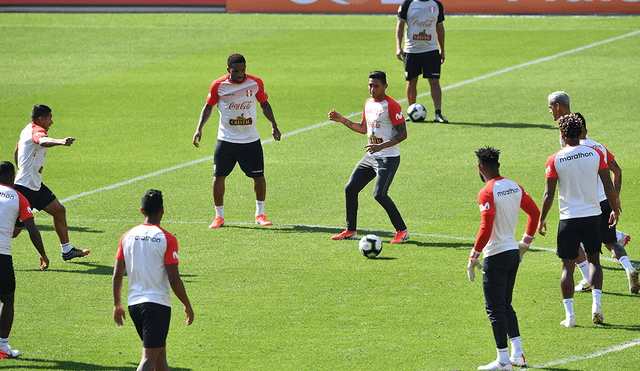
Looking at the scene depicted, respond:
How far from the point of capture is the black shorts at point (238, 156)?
1340cm

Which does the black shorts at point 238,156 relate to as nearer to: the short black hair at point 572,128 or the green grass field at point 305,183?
the green grass field at point 305,183

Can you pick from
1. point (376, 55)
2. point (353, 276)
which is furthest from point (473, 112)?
point (353, 276)

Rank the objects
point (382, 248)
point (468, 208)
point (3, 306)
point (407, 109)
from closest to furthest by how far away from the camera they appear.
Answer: point (3, 306)
point (382, 248)
point (468, 208)
point (407, 109)

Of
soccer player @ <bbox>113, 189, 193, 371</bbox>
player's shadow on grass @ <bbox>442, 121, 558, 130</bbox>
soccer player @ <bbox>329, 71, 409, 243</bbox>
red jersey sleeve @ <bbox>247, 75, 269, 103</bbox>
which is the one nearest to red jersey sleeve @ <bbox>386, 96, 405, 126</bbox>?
soccer player @ <bbox>329, 71, 409, 243</bbox>

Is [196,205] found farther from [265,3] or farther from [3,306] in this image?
[265,3]

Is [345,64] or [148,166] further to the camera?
[345,64]

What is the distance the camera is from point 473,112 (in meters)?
21.2

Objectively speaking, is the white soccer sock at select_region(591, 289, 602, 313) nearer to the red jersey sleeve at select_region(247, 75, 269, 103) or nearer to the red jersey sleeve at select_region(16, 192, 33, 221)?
the red jersey sleeve at select_region(16, 192, 33, 221)

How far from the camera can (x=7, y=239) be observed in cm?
852

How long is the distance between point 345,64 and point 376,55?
1.34 meters

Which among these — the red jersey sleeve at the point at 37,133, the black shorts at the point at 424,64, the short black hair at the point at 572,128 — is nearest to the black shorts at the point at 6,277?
the red jersey sleeve at the point at 37,133

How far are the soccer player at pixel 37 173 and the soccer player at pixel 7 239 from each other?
2392 mm

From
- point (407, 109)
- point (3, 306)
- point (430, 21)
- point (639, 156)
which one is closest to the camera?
point (3, 306)

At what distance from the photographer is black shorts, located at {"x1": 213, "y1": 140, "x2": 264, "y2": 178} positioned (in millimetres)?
13398
